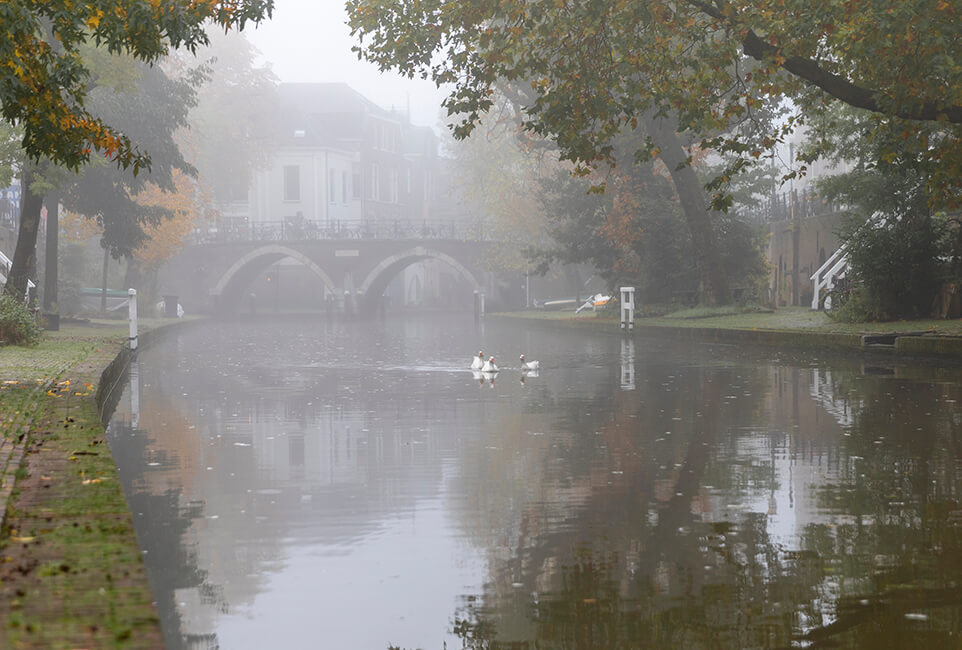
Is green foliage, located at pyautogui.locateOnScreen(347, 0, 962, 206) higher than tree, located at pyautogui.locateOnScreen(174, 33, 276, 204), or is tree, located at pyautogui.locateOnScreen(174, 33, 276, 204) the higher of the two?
tree, located at pyautogui.locateOnScreen(174, 33, 276, 204)

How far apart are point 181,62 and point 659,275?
97.9 ft

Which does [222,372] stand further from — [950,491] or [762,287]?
[762,287]

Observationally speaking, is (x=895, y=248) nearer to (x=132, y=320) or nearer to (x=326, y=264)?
(x=132, y=320)

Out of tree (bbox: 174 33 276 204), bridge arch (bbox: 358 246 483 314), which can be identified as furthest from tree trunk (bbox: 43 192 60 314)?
bridge arch (bbox: 358 246 483 314)

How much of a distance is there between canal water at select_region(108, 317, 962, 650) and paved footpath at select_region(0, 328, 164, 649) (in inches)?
17.0

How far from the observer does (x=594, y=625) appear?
5234mm

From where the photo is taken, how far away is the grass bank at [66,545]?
4020mm

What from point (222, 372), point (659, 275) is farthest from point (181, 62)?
point (222, 372)

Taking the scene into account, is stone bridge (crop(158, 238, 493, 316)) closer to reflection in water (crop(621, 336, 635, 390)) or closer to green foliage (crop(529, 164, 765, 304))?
→ green foliage (crop(529, 164, 765, 304))

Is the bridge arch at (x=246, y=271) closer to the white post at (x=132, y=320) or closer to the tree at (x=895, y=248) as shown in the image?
the white post at (x=132, y=320)

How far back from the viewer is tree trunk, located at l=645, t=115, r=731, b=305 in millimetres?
37562

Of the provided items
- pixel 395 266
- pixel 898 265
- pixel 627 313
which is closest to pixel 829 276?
pixel 627 313

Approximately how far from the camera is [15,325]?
2303 cm

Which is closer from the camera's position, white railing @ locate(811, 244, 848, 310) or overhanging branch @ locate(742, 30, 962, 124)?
overhanging branch @ locate(742, 30, 962, 124)
